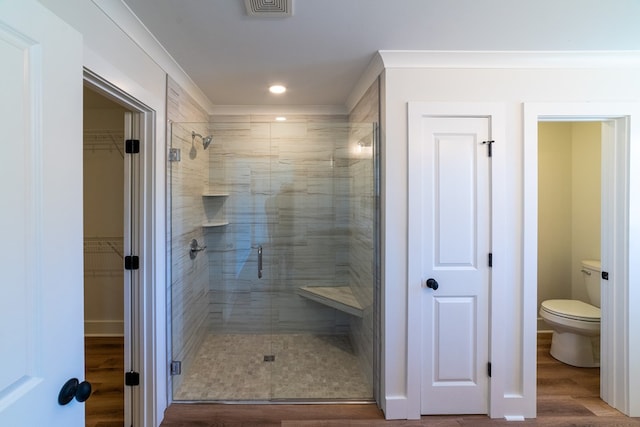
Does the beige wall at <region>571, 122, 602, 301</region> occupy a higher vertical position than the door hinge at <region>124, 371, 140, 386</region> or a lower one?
higher

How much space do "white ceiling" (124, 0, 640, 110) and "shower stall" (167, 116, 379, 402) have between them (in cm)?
63

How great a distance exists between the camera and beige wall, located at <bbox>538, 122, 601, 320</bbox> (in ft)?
9.82

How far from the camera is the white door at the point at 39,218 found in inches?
25.7

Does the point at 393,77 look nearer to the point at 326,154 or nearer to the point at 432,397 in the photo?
the point at 326,154

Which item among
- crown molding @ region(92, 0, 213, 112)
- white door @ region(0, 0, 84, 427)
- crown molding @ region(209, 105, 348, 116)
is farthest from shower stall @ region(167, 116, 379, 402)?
white door @ region(0, 0, 84, 427)

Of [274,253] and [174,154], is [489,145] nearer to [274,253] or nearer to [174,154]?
[274,253]

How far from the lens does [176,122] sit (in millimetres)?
2172

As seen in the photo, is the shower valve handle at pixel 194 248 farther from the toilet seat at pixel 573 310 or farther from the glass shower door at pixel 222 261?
the toilet seat at pixel 573 310

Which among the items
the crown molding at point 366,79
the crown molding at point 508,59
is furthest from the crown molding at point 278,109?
the crown molding at point 508,59

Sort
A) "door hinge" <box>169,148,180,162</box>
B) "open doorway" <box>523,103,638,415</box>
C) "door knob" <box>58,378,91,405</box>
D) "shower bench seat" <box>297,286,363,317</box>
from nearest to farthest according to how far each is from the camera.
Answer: "door knob" <box>58,378,91,405</box>, "open doorway" <box>523,103,638,415</box>, "door hinge" <box>169,148,180,162</box>, "shower bench seat" <box>297,286,363,317</box>

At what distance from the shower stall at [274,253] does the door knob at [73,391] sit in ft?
4.97

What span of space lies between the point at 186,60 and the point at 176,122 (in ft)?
1.44

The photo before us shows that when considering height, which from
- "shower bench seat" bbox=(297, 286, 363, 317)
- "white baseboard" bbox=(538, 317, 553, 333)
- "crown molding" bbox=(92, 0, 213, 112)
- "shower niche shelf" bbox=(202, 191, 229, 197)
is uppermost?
"crown molding" bbox=(92, 0, 213, 112)

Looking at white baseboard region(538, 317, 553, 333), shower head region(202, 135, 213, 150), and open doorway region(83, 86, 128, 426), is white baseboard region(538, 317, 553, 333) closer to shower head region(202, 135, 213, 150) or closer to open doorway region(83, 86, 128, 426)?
shower head region(202, 135, 213, 150)
